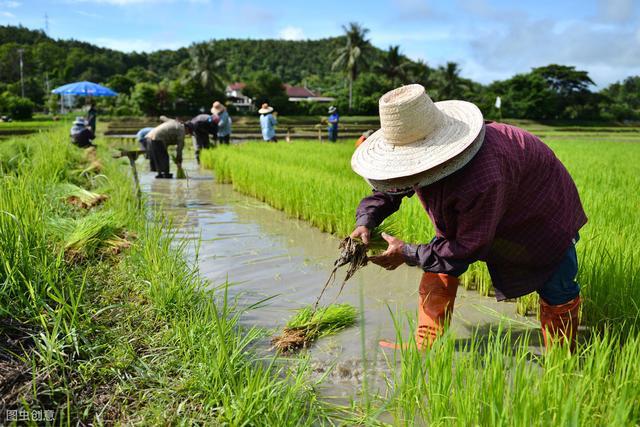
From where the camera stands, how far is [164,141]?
703 cm

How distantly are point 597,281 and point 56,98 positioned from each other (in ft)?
155

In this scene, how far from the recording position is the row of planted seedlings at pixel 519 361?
1295mm

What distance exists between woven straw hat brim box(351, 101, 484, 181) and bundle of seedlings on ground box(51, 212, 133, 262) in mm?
1570

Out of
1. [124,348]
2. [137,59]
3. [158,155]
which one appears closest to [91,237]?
[124,348]

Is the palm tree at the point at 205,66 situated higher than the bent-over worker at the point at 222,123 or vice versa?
the palm tree at the point at 205,66

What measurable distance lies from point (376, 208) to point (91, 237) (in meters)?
1.58

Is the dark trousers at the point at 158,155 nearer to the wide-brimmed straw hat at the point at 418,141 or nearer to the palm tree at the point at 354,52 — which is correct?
the wide-brimmed straw hat at the point at 418,141

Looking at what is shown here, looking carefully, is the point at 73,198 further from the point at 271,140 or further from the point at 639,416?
the point at 271,140

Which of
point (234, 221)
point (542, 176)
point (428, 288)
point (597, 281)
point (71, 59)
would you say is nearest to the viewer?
point (542, 176)

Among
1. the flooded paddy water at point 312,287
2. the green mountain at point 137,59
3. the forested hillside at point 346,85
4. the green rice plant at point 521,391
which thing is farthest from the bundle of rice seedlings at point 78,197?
the green mountain at point 137,59

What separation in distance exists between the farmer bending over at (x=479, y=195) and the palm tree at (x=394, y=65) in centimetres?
4426

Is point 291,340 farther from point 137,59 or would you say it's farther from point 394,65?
point 137,59

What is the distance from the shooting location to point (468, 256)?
5.50ft

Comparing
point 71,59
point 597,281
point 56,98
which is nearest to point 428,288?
point 597,281
